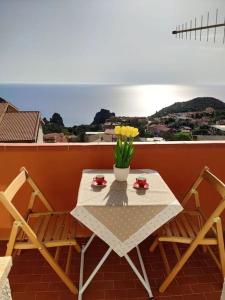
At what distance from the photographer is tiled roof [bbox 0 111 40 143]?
65.7 feet

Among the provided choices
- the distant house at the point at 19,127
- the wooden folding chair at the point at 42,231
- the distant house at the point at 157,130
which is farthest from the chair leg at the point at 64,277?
the distant house at the point at 19,127

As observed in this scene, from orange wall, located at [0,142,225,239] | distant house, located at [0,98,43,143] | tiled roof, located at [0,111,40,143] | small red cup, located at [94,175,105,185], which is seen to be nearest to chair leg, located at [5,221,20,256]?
small red cup, located at [94,175,105,185]

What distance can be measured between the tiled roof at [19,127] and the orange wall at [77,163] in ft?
54.7

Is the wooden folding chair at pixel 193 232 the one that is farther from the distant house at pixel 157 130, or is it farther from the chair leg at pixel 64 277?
the distant house at pixel 157 130

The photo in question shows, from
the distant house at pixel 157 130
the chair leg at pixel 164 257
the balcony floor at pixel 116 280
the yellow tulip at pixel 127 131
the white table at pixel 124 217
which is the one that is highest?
the yellow tulip at pixel 127 131

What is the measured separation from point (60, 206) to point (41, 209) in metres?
0.20

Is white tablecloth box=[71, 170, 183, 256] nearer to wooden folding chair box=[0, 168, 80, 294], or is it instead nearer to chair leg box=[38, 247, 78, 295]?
wooden folding chair box=[0, 168, 80, 294]

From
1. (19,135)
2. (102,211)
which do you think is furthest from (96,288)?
(19,135)

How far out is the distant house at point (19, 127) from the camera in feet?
65.6

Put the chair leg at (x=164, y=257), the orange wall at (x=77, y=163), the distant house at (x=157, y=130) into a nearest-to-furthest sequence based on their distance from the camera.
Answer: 1. the chair leg at (x=164, y=257)
2. the orange wall at (x=77, y=163)
3. the distant house at (x=157, y=130)

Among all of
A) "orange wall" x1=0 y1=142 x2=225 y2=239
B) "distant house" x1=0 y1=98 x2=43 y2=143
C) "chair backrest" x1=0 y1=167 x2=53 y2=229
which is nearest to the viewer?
"chair backrest" x1=0 y1=167 x2=53 y2=229

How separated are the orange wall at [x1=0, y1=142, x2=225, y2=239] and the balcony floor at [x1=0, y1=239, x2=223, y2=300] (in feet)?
2.05

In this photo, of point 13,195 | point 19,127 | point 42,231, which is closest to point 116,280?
point 42,231

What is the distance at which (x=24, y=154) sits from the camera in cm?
340
